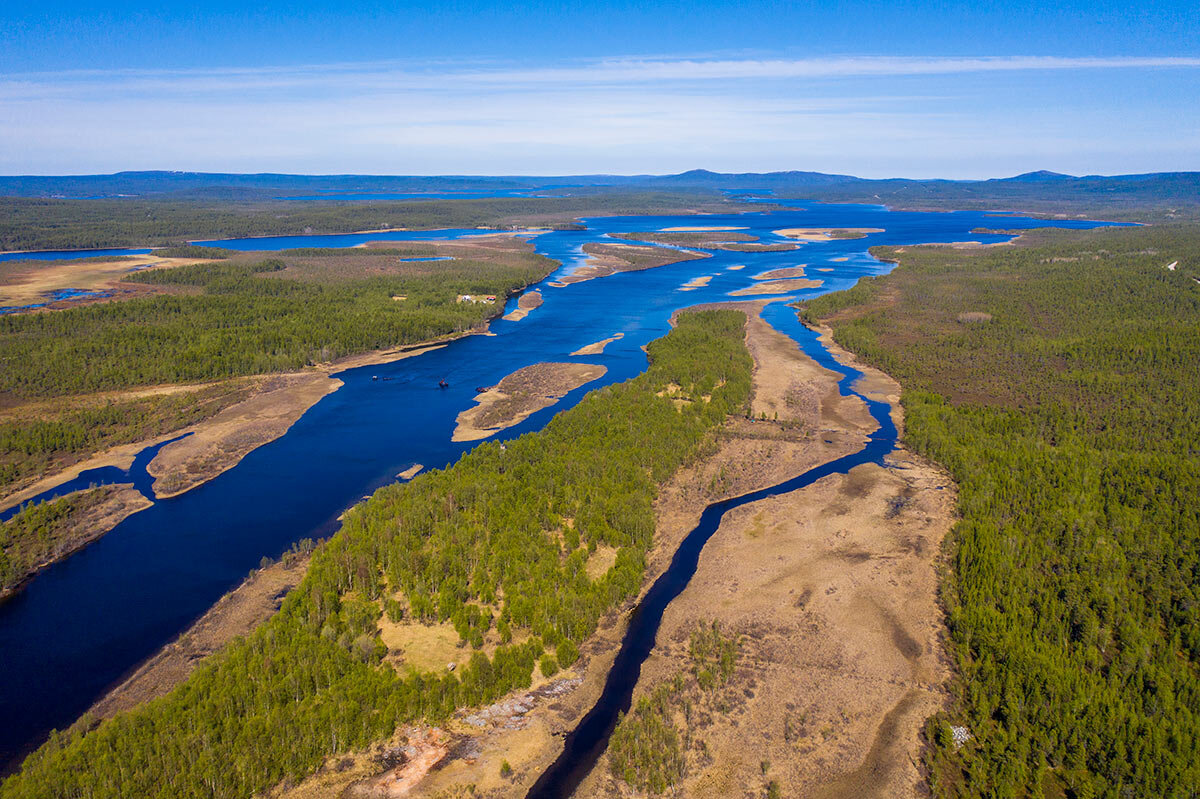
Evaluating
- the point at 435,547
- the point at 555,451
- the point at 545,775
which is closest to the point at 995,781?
the point at 545,775

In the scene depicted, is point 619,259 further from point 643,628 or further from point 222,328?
point 643,628

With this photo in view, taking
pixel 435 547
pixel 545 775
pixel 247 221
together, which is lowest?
pixel 545 775

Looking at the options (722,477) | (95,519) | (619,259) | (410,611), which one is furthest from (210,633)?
(619,259)

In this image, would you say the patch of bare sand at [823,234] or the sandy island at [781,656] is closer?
the sandy island at [781,656]

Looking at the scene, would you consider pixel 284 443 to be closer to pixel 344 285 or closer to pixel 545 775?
pixel 545 775

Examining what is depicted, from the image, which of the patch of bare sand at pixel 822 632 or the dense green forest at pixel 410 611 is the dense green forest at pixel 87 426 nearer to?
the dense green forest at pixel 410 611

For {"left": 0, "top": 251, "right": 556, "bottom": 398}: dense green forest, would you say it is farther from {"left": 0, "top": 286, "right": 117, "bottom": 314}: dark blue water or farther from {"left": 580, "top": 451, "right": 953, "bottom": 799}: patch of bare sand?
{"left": 580, "top": 451, "right": 953, "bottom": 799}: patch of bare sand

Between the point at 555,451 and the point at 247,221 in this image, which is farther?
the point at 247,221

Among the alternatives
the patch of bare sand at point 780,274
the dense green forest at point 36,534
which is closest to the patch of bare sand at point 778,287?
the patch of bare sand at point 780,274
